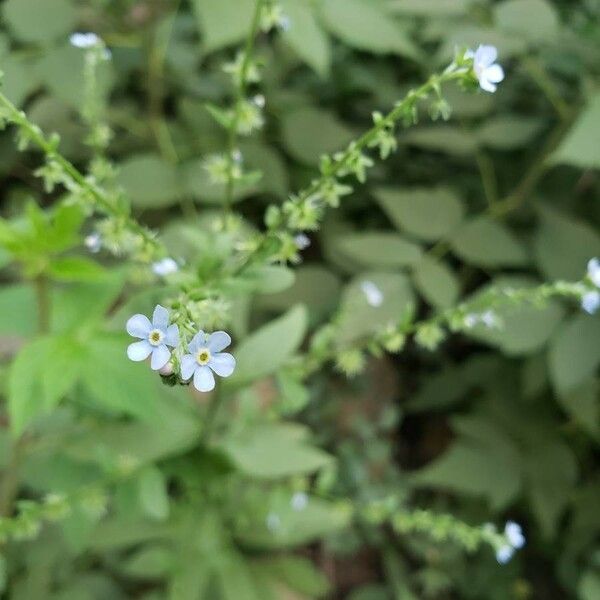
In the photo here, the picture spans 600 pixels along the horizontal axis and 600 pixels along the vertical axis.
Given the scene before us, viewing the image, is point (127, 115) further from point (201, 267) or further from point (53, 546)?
point (201, 267)

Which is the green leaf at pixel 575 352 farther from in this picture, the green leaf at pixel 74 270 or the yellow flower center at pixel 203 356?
the yellow flower center at pixel 203 356

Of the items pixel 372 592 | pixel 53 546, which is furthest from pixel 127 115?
pixel 372 592

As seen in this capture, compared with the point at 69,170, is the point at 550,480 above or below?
below

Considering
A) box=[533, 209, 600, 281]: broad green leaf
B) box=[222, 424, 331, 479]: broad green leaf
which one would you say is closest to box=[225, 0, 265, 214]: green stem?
box=[222, 424, 331, 479]: broad green leaf

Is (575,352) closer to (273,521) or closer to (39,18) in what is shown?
(273,521)

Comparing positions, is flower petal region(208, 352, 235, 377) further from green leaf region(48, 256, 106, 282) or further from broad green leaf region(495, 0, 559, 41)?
broad green leaf region(495, 0, 559, 41)

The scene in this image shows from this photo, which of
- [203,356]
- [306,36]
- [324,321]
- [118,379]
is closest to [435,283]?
[324,321]
